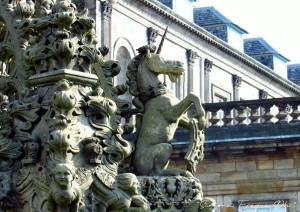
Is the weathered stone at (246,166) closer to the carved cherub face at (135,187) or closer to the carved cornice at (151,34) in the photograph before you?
the carved cornice at (151,34)

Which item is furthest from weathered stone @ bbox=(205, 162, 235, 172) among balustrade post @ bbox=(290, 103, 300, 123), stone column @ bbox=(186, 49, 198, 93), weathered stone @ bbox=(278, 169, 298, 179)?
stone column @ bbox=(186, 49, 198, 93)

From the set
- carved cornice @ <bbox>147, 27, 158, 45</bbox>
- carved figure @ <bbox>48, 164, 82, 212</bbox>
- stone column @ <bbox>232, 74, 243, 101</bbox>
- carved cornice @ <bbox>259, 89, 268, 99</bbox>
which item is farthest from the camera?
carved cornice @ <bbox>259, 89, 268, 99</bbox>

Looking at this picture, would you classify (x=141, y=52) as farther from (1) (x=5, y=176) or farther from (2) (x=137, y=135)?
(1) (x=5, y=176)

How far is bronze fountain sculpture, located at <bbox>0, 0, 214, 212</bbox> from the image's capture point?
13664 millimetres

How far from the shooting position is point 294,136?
40.4 m

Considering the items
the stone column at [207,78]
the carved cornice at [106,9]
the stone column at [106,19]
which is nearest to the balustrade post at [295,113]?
the stone column at [106,19]

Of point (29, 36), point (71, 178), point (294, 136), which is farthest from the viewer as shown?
point (294, 136)

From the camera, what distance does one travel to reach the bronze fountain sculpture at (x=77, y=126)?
13.7 meters

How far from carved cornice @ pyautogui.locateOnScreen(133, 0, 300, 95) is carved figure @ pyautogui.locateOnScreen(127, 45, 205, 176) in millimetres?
44054

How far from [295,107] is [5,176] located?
91.2ft

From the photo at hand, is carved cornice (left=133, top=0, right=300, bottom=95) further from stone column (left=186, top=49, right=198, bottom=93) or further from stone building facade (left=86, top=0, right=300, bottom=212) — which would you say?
stone column (left=186, top=49, right=198, bottom=93)

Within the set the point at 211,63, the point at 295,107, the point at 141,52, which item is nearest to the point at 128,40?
the point at 211,63

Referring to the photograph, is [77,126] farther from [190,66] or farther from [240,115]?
[190,66]

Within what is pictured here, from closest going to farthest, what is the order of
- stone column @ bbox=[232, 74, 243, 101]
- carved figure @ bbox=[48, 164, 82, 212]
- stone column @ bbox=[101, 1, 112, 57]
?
carved figure @ bbox=[48, 164, 82, 212] → stone column @ bbox=[101, 1, 112, 57] → stone column @ bbox=[232, 74, 243, 101]
